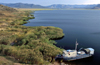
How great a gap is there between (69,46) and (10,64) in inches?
844

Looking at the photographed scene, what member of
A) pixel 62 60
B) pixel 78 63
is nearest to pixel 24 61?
pixel 62 60

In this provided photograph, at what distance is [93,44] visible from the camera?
3422 centimetres

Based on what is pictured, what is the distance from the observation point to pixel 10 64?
1725 cm

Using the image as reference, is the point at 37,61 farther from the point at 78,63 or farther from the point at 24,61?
the point at 78,63

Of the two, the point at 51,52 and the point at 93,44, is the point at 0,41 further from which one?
the point at 93,44

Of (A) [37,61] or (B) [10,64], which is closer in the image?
(B) [10,64]

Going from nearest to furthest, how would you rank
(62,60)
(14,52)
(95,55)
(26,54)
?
(26,54) < (14,52) < (62,60) < (95,55)

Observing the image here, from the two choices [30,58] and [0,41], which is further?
[0,41]

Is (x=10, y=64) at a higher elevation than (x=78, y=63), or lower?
higher

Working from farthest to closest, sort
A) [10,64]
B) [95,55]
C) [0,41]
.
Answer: [0,41], [95,55], [10,64]

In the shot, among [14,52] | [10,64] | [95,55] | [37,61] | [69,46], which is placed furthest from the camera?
[69,46]

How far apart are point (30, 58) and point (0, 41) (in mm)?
15781

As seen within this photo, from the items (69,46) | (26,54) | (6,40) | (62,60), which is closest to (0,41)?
(6,40)

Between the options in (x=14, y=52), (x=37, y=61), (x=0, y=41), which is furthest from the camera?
(x=0, y=41)
